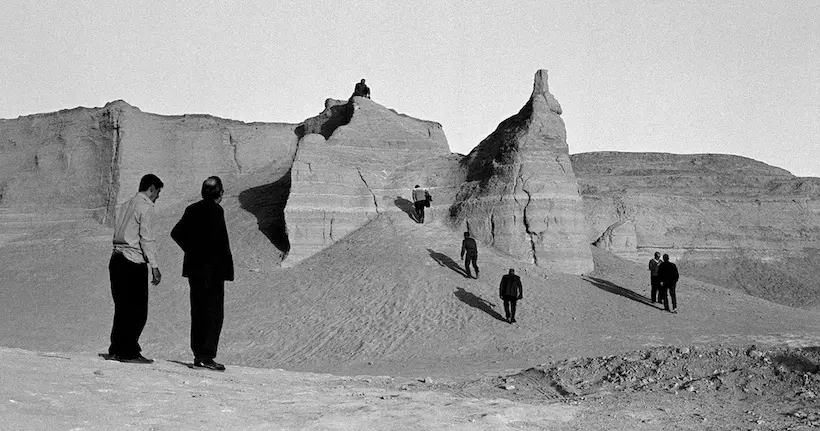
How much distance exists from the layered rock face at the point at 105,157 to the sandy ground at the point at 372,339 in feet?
6.52

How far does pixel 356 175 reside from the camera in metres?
24.2

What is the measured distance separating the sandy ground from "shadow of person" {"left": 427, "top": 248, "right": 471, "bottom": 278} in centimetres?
7

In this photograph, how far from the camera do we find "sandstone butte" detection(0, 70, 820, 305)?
22.2m

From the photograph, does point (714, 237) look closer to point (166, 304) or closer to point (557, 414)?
point (166, 304)

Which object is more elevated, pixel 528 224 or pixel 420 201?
pixel 420 201

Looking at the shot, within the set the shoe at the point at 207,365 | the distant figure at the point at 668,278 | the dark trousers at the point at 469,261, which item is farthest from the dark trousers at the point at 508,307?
the shoe at the point at 207,365

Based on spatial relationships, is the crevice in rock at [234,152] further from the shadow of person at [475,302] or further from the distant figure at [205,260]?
the distant figure at [205,260]

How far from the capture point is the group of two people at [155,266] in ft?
22.3

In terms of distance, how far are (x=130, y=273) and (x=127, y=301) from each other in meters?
0.26

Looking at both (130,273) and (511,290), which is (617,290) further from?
(130,273)

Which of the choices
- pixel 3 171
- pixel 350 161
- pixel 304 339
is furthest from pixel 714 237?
pixel 3 171

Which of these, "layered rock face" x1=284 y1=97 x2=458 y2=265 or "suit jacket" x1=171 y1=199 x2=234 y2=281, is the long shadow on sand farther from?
"suit jacket" x1=171 y1=199 x2=234 y2=281

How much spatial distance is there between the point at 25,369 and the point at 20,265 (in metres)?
23.6

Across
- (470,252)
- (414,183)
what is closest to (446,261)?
(470,252)
